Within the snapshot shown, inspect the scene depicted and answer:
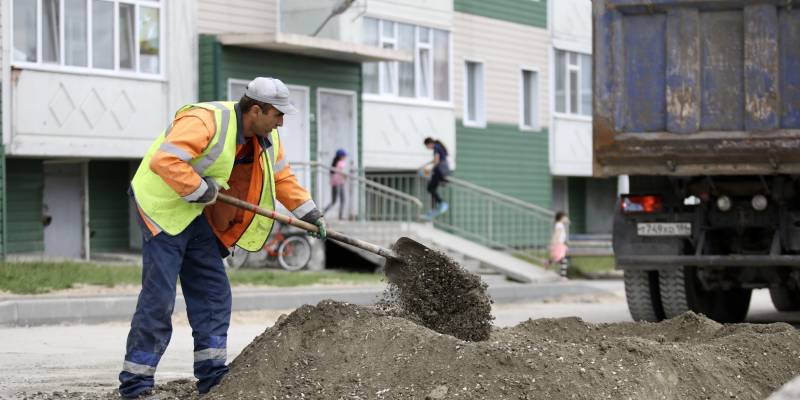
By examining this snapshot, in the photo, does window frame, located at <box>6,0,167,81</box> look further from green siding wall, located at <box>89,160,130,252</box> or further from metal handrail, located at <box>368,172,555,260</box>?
metal handrail, located at <box>368,172,555,260</box>

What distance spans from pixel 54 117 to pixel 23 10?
64.6 inches

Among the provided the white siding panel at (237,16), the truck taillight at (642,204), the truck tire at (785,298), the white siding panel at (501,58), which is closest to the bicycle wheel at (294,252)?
the white siding panel at (237,16)

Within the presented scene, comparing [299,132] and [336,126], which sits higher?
[336,126]

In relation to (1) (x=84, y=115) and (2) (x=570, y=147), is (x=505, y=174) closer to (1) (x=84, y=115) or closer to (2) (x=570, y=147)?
(2) (x=570, y=147)

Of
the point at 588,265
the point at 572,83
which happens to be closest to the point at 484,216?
the point at 588,265

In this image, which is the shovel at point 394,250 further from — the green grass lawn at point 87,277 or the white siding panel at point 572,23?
the white siding panel at point 572,23

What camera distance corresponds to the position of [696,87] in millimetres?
12031

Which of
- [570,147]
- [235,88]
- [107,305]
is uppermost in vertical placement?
[235,88]

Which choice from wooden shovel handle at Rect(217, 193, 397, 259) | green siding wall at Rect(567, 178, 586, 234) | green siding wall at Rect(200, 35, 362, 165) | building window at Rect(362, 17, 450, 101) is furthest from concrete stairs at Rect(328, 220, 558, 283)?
wooden shovel handle at Rect(217, 193, 397, 259)

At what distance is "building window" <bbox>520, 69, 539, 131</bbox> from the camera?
108 ft

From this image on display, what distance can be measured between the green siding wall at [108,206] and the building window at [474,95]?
9.41m

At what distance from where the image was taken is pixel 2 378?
8852 mm

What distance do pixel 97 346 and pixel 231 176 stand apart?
14.2 ft

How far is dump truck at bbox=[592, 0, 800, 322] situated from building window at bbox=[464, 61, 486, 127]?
59.4ft
